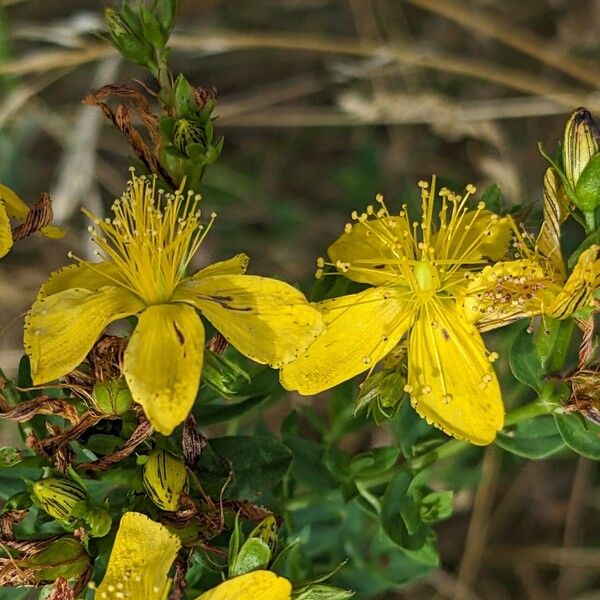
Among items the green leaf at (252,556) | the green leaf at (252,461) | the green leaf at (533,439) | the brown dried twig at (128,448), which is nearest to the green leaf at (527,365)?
the green leaf at (533,439)

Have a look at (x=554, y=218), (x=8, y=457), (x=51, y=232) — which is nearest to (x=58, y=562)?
(x=8, y=457)

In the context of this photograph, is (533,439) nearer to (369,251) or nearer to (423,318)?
(423,318)

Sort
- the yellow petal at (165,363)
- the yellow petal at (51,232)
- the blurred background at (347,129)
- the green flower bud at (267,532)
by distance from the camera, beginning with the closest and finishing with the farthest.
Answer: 1. the yellow petal at (165,363)
2. the green flower bud at (267,532)
3. the yellow petal at (51,232)
4. the blurred background at (347,129)

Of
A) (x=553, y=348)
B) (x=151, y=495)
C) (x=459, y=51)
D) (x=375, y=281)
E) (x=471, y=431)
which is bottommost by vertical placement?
(x=151, y=495)

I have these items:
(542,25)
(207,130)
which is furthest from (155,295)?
(542,25)

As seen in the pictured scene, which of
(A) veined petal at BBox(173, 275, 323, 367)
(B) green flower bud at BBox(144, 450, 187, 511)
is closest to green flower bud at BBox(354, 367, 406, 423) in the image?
(A) veined petal at BBox(173, 275, 323, 367)

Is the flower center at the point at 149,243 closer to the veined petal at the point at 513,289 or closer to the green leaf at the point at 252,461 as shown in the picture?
the green leaf at the point at 252,461

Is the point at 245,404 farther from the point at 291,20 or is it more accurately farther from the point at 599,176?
the point at 291,20
